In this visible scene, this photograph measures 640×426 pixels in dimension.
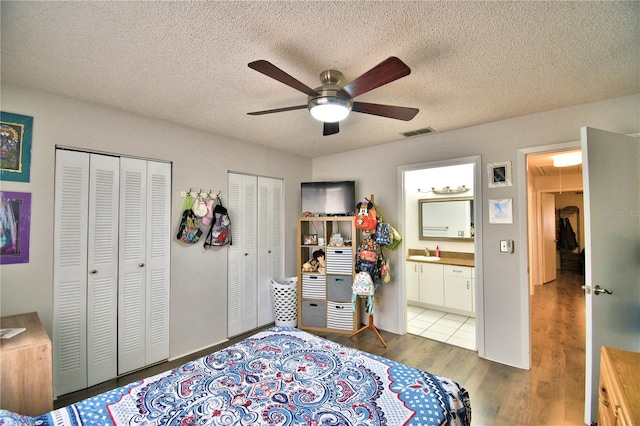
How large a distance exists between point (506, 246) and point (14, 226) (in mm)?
4112

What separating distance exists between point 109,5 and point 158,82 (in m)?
0.74

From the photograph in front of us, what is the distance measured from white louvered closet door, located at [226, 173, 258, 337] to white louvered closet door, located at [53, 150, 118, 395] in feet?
3.79

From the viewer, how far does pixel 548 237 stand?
20.4 feet

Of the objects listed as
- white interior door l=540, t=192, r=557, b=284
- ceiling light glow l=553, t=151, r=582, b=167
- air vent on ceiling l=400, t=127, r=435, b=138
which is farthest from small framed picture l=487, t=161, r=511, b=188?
white interior door l=540, t=192, r=557, b=284

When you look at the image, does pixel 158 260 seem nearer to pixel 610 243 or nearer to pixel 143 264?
pixel 143 264

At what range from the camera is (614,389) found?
45.8 inches

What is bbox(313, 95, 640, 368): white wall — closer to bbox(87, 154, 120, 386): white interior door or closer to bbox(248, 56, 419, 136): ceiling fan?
bbox(248, 56, 419, 136): ceiling fan

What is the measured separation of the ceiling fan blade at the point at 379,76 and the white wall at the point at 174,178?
2002mm

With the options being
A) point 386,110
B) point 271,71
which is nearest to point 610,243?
point 386,110

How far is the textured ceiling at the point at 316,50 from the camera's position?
1.33m

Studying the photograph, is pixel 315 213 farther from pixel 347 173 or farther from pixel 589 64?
pixel 589 64

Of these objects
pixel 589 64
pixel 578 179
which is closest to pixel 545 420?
pixel 589 64

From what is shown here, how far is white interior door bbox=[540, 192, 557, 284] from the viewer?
6.01 m

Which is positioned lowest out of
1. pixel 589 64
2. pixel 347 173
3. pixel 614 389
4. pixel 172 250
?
pixel 614 389
